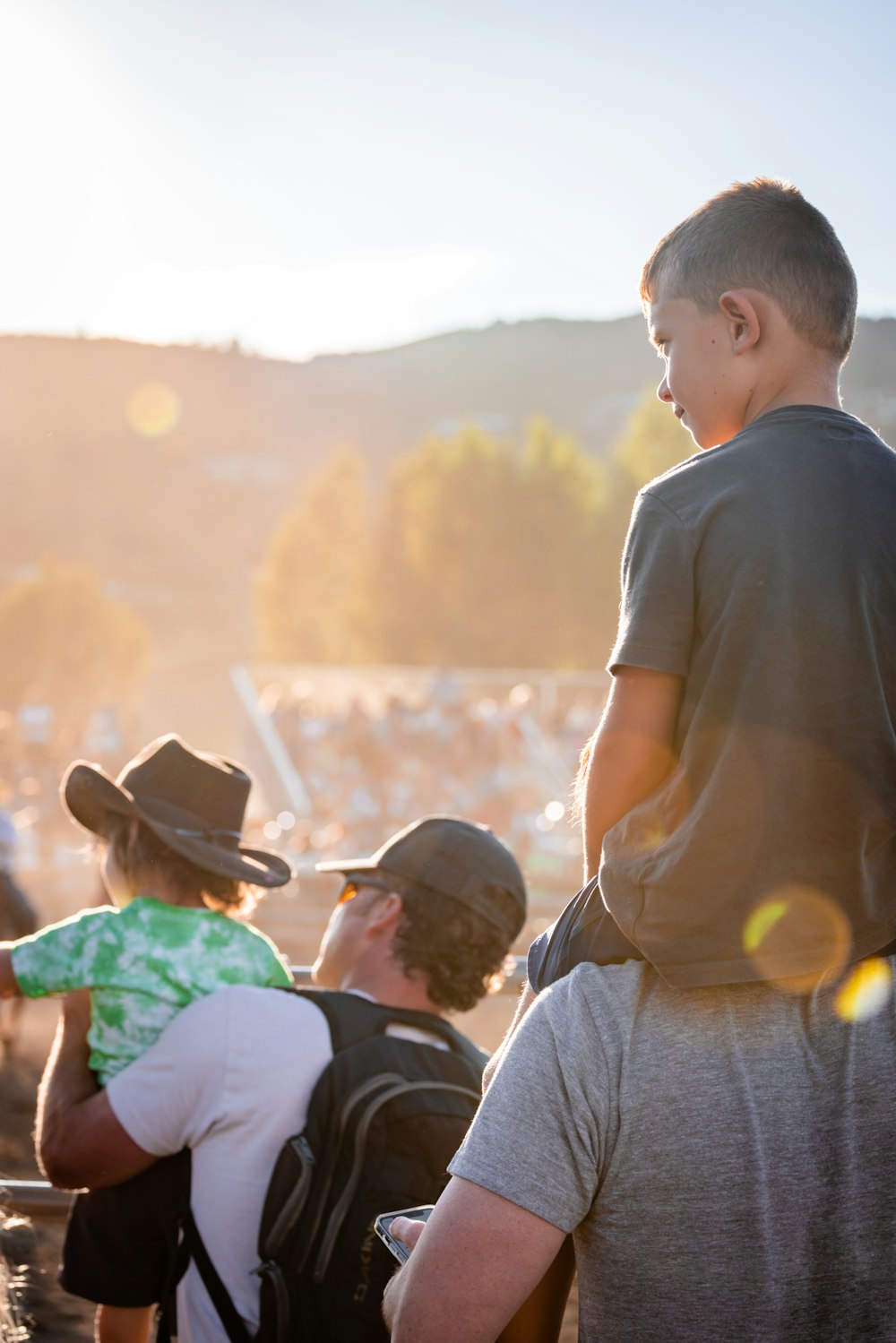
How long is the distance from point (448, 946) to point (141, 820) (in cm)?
67

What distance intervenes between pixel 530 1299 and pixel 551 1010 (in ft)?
1.09

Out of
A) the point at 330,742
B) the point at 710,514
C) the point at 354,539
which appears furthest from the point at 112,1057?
the point at 354,539

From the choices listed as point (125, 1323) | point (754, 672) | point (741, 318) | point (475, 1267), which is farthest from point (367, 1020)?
point (741, 318)

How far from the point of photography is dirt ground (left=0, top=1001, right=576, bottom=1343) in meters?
2.60

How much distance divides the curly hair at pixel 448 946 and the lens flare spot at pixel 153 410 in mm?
143824

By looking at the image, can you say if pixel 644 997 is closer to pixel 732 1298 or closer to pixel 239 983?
pixel 732 1298

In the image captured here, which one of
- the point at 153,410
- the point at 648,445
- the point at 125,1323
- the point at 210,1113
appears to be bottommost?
the point at 125,1323

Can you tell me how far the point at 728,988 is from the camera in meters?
1.35

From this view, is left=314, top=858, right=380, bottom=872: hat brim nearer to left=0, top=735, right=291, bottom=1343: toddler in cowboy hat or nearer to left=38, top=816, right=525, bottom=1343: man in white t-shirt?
left=0, top=735, right=291, bottom=1343: toddler in cowboy hat

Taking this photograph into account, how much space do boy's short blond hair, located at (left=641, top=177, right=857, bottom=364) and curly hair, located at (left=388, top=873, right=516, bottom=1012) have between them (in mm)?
1357

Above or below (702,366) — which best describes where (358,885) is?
below

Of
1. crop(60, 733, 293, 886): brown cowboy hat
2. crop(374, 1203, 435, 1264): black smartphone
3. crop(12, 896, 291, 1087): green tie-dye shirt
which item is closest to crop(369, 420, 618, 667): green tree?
crop(60, 733, 293, 886): brown cowboy hat

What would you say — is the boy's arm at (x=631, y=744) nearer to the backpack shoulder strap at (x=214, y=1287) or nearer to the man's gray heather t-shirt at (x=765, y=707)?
the man's gray heather t-shirt at (x=765, y=707)

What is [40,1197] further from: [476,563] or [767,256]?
[476,563]
